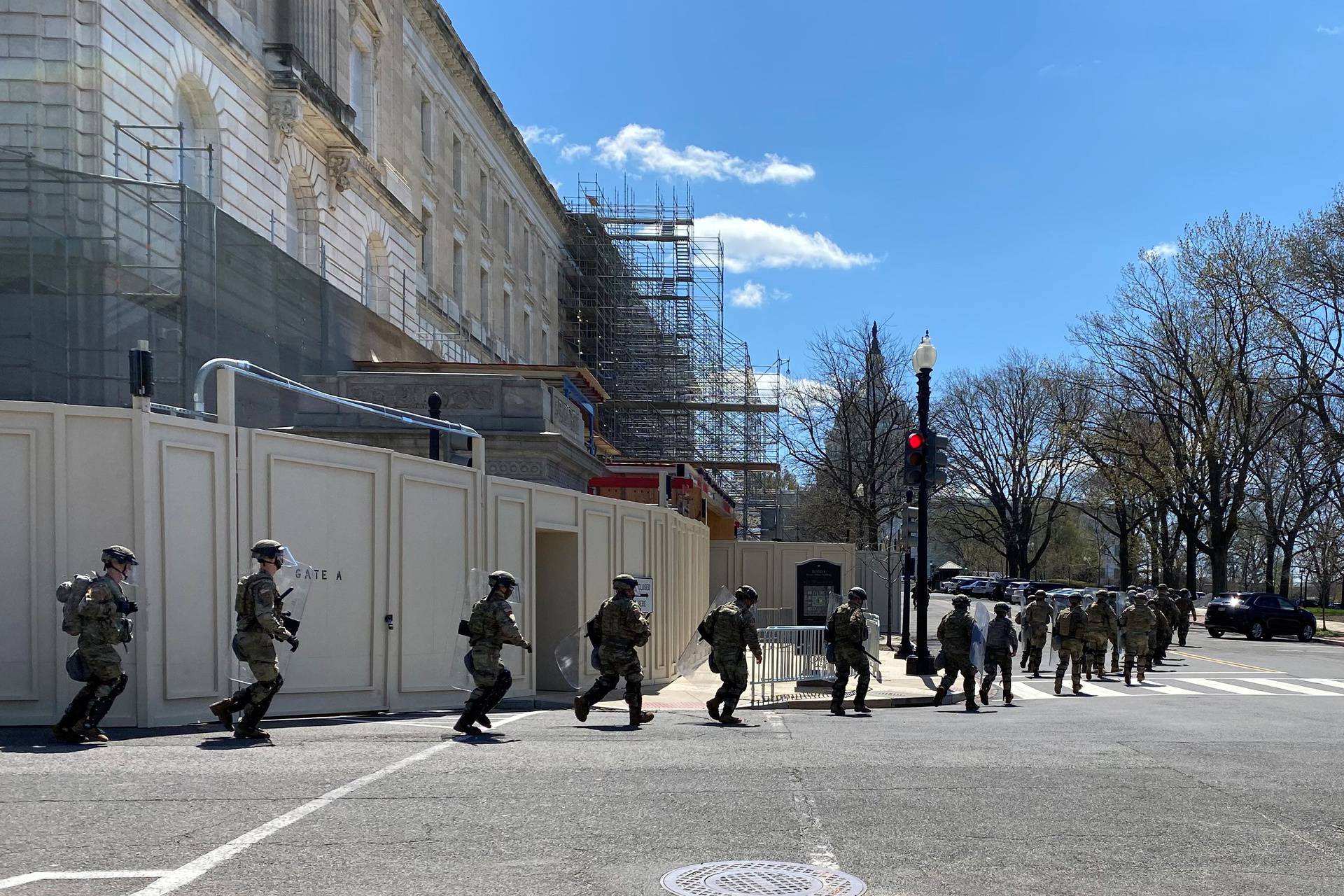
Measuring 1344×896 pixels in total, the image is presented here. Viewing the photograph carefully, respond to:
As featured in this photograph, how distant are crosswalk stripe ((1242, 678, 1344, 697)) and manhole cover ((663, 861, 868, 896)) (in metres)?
16.9

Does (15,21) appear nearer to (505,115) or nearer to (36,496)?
(36,496)

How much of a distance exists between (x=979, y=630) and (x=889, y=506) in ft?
95.4

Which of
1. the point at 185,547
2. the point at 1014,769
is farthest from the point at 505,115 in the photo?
the point at 1014,769

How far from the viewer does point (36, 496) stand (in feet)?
34.6

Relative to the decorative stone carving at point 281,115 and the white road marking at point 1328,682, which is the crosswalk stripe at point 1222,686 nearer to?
the white road marking at point 1328,682

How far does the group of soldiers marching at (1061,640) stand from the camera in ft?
56.1

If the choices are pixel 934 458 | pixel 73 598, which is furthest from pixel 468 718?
pixel 934 458

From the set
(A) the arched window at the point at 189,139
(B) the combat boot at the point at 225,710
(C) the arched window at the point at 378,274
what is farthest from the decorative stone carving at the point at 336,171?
(B) the combat boot at the point at 225,710

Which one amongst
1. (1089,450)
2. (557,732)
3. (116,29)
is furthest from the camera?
(1089,450)

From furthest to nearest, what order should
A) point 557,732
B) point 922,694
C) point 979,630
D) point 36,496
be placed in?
point 922,694
point 979,630
point 557,732
point 36,496

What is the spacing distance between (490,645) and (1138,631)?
15003 millimetres

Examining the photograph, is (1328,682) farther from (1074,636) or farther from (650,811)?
(650,811)

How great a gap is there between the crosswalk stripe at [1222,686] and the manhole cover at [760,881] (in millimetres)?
16189

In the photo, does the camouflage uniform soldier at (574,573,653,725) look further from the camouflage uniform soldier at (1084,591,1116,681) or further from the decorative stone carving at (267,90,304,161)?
the decorative stone carving at (267,90,304,161)
